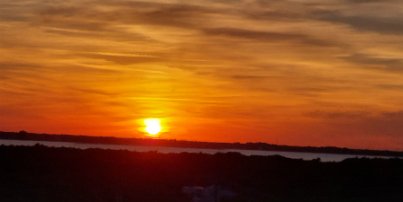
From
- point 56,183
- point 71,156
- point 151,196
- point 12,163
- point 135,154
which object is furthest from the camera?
point 135,154

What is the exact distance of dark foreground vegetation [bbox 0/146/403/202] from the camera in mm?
33781

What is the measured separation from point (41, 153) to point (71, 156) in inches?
62.5

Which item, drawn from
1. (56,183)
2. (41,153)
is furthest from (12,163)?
(56,183)

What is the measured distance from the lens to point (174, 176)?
40344 mm

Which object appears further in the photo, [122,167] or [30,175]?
[122,167]

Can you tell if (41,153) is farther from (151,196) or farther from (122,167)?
(151,196)

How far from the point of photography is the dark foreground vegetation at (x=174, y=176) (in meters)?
33.8

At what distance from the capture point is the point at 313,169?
147 feet

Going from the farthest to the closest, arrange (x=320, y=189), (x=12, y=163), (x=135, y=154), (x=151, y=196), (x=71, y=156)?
1. (x=135, y=154)
2. (x=71, y=156)
3. (x=12, y=163)
4. (x=320, y=189)
5. (x=151, y=196)

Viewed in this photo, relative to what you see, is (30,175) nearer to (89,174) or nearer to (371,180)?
(89,174)

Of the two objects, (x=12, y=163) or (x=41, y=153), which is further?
(x=41, y=153)

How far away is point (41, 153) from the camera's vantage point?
151ft

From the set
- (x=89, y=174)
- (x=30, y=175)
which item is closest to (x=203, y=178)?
(x=89, y=174)

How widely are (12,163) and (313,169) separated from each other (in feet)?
47.9
